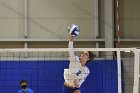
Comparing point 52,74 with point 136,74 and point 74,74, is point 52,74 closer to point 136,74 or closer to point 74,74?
point 74,74

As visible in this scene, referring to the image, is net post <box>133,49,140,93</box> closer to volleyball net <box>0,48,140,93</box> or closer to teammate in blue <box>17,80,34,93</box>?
volleyball net <box>0,48,140,93</box>

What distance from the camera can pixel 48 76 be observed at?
756 centimetres

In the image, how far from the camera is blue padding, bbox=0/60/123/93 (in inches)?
295

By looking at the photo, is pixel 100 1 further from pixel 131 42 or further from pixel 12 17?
pixel 12 17

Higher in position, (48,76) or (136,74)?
(136,74)

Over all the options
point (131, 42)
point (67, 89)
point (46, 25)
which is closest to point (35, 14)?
point (46, 25)

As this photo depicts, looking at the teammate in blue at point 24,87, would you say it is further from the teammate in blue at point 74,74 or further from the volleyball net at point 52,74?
the teammate in blue at point 74,74

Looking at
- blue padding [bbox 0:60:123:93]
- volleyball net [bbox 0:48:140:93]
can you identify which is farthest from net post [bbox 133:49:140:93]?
blue padding [bbox 0:60:123:93]

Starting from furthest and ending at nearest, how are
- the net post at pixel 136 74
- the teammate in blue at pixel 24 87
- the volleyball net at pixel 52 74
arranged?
the volleyball net at pixel 52 74, the teammate in blue at pixel 24 87, the net post at pixel 136 74

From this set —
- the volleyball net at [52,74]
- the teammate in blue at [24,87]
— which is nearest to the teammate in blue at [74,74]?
the teammate in blue at [24,87]

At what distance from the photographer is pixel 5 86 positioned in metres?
7.22

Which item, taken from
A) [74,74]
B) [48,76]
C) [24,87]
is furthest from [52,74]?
[74,74]

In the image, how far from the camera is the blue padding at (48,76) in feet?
24.6

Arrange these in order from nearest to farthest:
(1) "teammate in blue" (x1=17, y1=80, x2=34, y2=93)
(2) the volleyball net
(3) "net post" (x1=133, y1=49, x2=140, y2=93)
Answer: (3) "net post" (x1=133, y1=49, x2=140, y2=93) → (1) "teammate in blue" (x1=17, y1=80, x2=34, y2=93) → (2) the volleyball net
